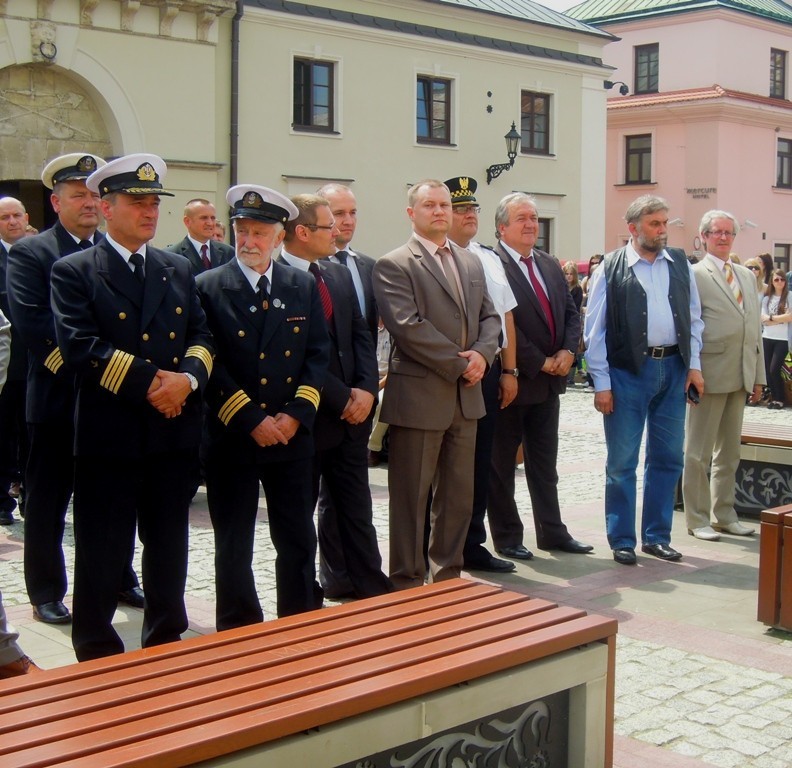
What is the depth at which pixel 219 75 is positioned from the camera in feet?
73.8

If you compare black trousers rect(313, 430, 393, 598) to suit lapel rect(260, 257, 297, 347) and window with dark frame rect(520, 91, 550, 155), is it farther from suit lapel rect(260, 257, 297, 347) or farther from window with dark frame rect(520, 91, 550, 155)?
window with dark frame rect(520, 91, 550, 155)

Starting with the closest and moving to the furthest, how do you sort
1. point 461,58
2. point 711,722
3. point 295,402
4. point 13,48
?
point 711,722, point 295,402, point 13,48, point 461,58

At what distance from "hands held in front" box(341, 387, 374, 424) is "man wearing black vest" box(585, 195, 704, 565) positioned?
1915 millimetres

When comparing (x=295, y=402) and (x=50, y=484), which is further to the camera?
(x=50, y=484)

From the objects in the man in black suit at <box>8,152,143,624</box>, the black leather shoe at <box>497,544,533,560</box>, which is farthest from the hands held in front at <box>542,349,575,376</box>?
the man in black suit at <box>8,152,143,624</box>

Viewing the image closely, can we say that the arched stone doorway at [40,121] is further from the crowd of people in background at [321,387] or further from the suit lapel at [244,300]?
the suit lapel at [244,300]

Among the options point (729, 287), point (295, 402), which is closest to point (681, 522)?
point (729, 287)

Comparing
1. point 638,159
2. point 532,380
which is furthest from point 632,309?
point 638,159

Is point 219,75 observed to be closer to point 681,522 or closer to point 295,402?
point 681,522

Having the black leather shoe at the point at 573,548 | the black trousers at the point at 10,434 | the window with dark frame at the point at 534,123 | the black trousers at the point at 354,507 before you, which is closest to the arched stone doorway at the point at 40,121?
the window with dark frame at the point at 534,123

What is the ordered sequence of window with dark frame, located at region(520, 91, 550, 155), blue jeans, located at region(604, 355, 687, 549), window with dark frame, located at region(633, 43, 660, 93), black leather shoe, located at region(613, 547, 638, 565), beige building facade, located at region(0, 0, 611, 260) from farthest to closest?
window with dark frame, located at region(633, 43, 660, 93) → window with dark frame, located at region(520, 91, 550, 155) → beige building facade, located at region(0, 0, 611, 260) → blue jeans, located at region(604, 355, 687, 549) → black leather shoe, located at region(613, 547, 638, 565)

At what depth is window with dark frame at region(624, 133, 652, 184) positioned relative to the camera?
40.4 m

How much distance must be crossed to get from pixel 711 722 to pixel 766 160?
126ft

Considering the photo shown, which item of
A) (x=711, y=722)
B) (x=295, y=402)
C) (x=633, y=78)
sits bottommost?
(x=711, y=722)
